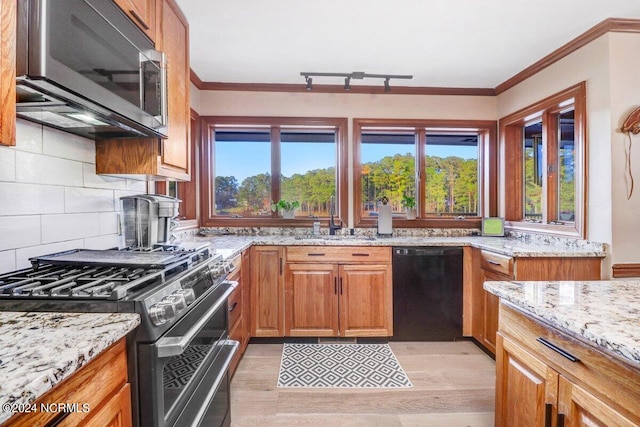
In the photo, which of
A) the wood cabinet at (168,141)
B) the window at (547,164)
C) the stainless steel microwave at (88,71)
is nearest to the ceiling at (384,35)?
the wood cabinet at (168,141)

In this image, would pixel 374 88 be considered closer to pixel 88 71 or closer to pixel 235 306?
pixel 235 306

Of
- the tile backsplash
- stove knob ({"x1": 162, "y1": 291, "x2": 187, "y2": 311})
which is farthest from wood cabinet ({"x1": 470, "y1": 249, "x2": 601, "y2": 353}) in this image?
the tile backsplash

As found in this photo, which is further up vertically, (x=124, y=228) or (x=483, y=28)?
(x=483, y=28)

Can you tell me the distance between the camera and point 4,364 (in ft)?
1.99

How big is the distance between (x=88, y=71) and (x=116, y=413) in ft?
3.41

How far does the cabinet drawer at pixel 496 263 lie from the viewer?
2.36 meters

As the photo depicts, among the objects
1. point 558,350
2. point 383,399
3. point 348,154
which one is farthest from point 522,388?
point 348,154

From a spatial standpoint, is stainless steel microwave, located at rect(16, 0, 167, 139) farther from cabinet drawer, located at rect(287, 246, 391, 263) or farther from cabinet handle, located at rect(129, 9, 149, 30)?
cabinet drawer, located at rect(287, 246, 391, 263)

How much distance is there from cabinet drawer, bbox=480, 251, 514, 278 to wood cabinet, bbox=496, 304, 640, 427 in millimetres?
1229

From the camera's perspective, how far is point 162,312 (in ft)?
3.13

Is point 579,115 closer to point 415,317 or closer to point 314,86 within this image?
point 415,317

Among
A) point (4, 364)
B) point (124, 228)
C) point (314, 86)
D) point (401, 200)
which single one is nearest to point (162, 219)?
point (124, 228)

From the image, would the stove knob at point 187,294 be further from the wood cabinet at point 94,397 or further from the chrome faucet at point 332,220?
the chrome faucet at point 332,220

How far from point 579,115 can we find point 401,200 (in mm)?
1659
